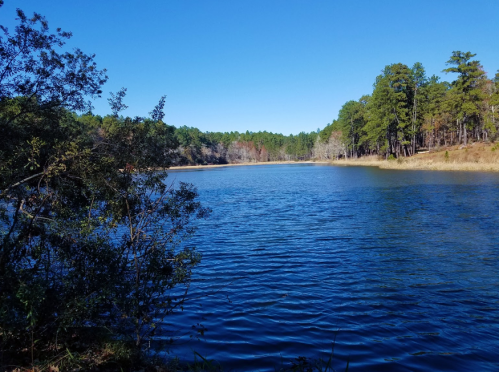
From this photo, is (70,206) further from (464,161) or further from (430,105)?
(430,105)

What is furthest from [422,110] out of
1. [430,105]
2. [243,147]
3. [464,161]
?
[243,147]

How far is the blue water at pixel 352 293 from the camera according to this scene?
6.93m

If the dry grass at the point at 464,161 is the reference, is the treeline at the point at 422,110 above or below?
above

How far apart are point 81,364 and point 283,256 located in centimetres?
935

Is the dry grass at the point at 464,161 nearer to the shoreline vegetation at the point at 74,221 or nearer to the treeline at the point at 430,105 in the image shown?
the treeline at the point at 430,105

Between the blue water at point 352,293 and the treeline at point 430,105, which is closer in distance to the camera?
the blue water at point 352,293

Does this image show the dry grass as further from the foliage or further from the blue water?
the foliage

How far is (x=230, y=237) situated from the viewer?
1695 centimetres

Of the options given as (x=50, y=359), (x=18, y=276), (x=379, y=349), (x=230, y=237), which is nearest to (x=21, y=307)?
(x=18, y=276)

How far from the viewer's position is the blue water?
273 inches

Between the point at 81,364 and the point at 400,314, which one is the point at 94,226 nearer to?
the point at 81,364

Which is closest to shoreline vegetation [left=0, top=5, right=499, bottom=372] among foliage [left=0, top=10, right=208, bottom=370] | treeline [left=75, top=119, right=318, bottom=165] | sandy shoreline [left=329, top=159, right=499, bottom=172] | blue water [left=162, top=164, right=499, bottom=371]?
foliage [left=0, top=10, right=208, bottom=370]

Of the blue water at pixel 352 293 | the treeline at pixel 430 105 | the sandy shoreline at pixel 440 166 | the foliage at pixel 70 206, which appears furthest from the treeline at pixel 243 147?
the foliage at pixel 70 206

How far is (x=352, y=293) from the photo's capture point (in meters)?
9.77
